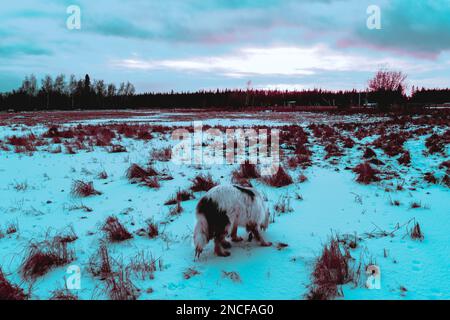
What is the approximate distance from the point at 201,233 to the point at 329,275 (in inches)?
58.4

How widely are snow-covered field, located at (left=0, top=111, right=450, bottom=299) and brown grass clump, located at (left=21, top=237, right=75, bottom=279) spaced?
39 mm

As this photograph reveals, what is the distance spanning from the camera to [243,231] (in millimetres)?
4457

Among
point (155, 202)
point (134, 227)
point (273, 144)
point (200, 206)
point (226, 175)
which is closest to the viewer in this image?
point (200, 206)

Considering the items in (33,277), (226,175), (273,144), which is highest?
(273,144)

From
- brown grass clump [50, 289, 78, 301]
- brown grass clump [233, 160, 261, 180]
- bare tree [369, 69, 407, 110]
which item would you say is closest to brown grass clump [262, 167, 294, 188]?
brown grass clump [233, 160, 261, 180]

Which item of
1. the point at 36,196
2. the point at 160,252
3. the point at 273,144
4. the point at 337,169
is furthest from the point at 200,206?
the point at 273,144

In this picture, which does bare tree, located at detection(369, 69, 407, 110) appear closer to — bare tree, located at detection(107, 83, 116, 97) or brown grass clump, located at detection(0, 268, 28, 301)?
brown grass clump, located at detection(0, 268, 28, 301)

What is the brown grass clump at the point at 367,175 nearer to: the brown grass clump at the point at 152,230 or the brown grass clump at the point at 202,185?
the brown grass clump at the point at 202,185

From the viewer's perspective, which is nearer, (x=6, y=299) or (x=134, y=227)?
(x=6, y=299)
